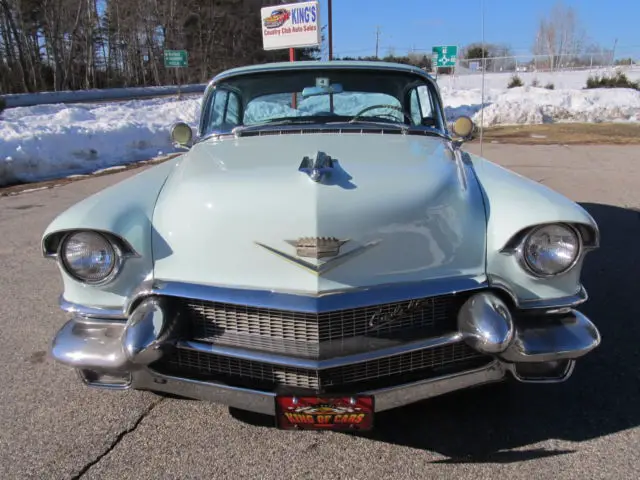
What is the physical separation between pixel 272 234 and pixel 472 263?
0.80 m

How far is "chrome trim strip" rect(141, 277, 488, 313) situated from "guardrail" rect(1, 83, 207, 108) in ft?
72.4

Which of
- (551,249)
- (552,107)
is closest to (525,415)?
(551,249)

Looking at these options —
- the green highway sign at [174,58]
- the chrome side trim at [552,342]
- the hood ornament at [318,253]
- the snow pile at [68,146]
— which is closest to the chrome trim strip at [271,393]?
the chrome side trim at [552,342]

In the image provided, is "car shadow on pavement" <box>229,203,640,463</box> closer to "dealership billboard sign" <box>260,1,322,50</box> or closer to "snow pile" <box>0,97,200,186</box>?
"snow pile" <box>0,97,200,186</box>

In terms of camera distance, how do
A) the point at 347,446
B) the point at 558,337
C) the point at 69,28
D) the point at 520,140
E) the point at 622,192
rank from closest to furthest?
the point at 558,337, the point at 347,446, the point at 622,192, the point at 520,140, the point at 69,28

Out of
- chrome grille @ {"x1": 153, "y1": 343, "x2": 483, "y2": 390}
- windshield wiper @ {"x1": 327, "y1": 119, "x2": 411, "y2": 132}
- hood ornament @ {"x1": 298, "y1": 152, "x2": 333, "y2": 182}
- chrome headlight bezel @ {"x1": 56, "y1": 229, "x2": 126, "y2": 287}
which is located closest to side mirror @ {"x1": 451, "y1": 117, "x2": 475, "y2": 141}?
windshield wiper @ {"x1": 327, "y1": 119, "x2": 411, "y2": 132}

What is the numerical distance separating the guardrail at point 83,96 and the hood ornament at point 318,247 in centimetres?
2228

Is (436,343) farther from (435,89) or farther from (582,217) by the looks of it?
(435,89)

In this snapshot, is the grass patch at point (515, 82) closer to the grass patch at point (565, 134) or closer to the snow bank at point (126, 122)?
the snow bank at point (126, 122)

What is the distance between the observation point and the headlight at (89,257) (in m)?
2.12

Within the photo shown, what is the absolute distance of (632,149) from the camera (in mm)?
11492

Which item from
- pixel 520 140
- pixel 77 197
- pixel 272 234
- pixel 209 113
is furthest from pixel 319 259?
pixel 520 140

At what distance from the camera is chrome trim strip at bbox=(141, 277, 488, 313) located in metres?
1.90

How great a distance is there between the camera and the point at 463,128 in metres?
3.63
